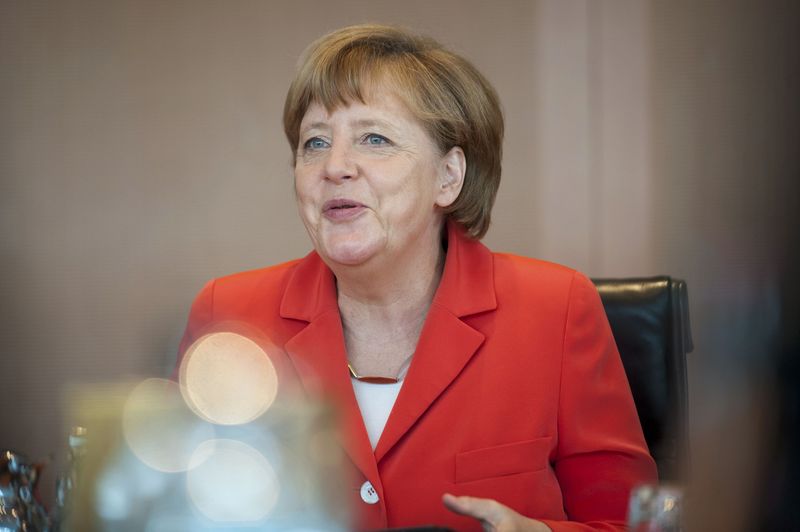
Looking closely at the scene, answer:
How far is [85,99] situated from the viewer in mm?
3127

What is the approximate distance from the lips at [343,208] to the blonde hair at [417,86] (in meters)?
0.17

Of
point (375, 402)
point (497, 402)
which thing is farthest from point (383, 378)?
point (497, 402)

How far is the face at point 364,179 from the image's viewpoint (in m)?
1.55

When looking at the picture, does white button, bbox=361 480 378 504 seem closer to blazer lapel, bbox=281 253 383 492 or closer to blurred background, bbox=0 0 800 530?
blazer lapel, bbox=281 253 383 492

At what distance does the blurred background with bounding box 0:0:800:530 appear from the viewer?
2947 mm

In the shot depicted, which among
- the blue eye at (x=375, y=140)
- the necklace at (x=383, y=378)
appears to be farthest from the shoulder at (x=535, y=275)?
the blue eye at (x=375, y=140)

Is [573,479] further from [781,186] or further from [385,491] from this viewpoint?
[781,186]

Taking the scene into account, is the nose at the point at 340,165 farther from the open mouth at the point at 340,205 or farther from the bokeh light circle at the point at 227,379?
the bokeh light circle at the point at 227,379

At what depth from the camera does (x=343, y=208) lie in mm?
1569

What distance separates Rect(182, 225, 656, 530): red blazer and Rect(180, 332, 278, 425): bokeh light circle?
66 millimetres

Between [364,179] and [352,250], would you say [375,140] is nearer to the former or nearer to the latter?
[364,179]

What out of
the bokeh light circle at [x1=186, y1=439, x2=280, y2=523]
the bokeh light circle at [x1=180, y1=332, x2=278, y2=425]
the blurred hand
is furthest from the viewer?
the bokeh light circle at [x1=180, y1=332, x2=278, y2=425]

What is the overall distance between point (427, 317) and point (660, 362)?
0.47 meters

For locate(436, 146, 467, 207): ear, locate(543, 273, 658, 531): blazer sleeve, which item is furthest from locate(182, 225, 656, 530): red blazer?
locate(436, 146, 467, 207): ear
